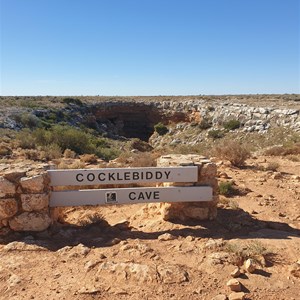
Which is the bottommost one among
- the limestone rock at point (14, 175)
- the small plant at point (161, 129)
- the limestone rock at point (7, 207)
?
the small plant at point (161, 129)

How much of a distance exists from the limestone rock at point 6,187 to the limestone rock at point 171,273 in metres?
2.84

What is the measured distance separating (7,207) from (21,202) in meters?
0.23

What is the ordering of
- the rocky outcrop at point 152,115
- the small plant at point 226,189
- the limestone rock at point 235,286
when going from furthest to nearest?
the rocky outcrop at point 152,115 < the small plant at point 226,189 < the limestone rock at point 235,286

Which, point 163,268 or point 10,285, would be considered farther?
point 163,268

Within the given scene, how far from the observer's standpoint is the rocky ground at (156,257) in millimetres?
4125

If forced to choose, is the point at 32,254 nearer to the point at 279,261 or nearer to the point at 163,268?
the point at 163,268

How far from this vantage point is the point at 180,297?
13.1ft

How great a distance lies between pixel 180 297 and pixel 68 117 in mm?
31877

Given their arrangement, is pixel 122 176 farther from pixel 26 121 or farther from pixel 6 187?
pixel 26 121

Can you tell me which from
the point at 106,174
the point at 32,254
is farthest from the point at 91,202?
the point at 32,254

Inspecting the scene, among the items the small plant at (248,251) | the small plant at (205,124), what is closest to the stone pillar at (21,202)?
the small plant at (248,251)

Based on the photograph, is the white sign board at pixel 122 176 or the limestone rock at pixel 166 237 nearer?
the limestone rock at pixel 166 237

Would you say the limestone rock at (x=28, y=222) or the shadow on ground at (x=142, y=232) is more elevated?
the limestone rock at (x=28, y=222)

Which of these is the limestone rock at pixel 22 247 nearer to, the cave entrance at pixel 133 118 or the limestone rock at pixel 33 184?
the limestone rock at pixel 33 184
